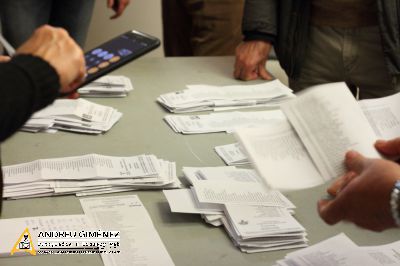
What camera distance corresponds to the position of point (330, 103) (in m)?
1.19

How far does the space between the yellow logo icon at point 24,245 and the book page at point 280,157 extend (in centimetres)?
45

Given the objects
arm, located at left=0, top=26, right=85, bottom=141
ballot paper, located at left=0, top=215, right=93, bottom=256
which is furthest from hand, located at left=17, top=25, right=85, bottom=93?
ballot paper, located at left=0, top=215, right=93, bottom=256

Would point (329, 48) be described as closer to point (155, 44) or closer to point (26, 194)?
point (155, 44)

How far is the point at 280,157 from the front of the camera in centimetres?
113

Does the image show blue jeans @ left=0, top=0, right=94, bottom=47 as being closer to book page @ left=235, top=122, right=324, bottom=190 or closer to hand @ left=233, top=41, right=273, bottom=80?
hand @ left=233, top=41, right=273, bottom=80

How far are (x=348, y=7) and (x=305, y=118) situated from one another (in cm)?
102

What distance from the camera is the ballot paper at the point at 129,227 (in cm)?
116

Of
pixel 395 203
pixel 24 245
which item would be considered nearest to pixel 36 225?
pixel 24 245

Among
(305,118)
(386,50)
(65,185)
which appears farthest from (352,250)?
(386,50)

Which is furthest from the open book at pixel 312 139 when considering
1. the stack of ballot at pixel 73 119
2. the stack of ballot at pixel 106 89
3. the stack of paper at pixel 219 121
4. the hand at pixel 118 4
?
the hand at pixel 118 4

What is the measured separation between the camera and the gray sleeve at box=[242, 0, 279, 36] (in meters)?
2.16

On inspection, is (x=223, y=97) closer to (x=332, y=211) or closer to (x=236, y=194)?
(x=236, y=194)

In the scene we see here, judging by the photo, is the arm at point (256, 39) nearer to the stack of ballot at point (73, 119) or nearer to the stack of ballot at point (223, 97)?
the stack of ballot at point (223, 97)

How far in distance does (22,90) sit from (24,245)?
36cm
